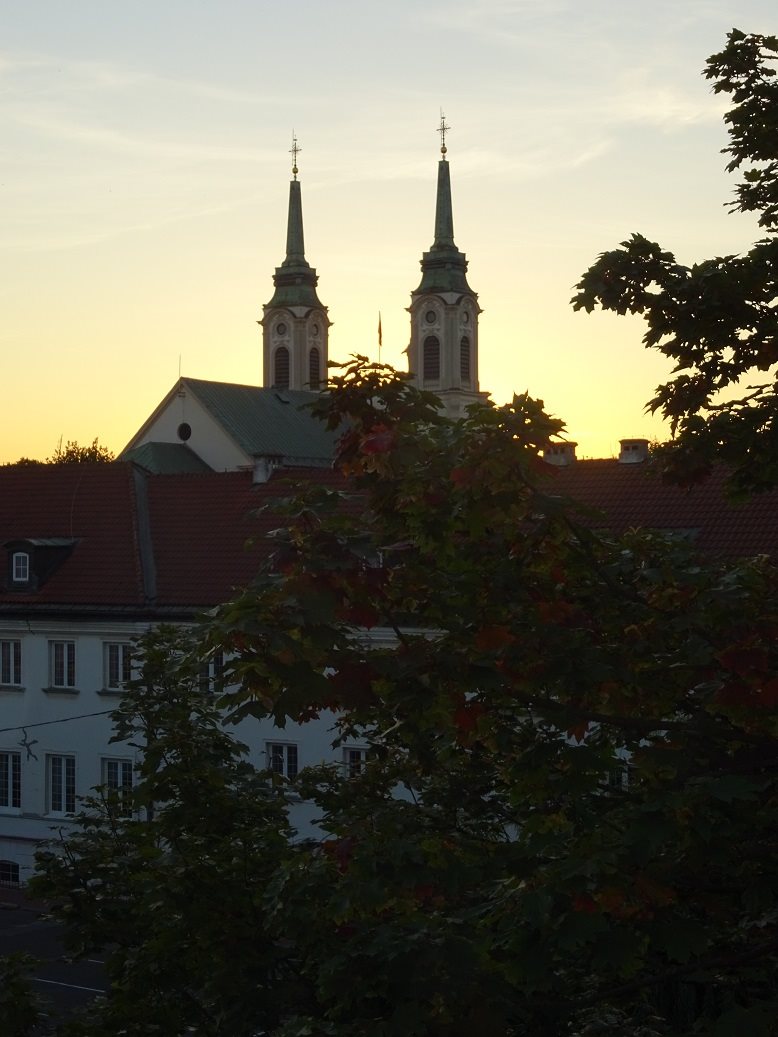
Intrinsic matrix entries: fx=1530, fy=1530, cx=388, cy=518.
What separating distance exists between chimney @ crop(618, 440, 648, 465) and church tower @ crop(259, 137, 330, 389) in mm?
94722

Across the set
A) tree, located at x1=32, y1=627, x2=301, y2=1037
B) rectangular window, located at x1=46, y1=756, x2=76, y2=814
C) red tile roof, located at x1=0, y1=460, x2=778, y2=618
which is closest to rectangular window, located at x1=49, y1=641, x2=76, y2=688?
red tile roof, located at x1=0, y1=460, x2=778, y2=618

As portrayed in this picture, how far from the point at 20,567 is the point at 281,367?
3735 inches

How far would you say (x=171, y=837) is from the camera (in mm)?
13562

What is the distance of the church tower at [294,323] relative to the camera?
13800cm

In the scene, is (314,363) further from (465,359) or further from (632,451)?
(632,451)

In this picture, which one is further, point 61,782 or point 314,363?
point 314,363

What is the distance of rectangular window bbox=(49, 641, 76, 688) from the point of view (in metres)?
43.4

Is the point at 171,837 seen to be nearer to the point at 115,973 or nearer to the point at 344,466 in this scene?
the point at 115,973

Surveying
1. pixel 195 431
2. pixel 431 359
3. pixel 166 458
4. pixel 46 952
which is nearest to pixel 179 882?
pixel 46 952

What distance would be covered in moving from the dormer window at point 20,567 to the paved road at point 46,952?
8.92 m

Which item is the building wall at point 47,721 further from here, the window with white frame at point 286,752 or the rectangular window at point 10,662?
the window with white frame at point 286,752

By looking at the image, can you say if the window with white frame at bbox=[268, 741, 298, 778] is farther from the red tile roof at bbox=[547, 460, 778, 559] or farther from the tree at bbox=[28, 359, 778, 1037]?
the tree at bbox=[28, 359, 778, 1037]

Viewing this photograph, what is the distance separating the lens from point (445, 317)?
134125 millimetres

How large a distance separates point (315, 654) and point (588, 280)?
12.4 feet
